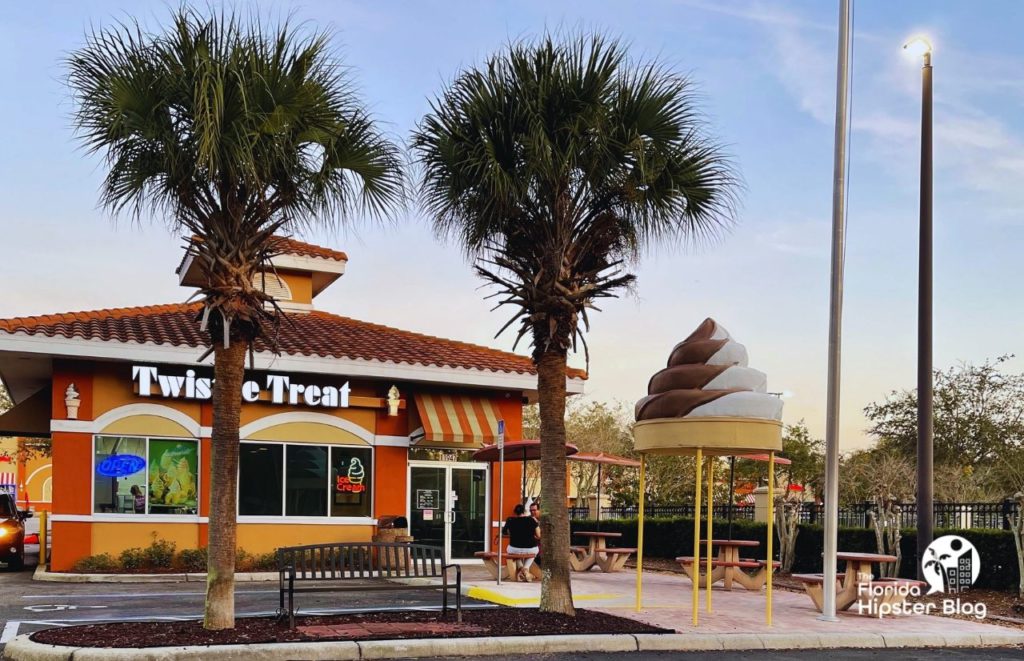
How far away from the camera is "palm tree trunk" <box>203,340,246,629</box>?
1156 centimetres

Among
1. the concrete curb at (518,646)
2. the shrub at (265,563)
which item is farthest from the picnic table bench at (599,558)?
the concrete curb at (518,646)

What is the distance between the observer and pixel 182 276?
26719 millimetres

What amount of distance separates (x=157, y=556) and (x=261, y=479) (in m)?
2.58

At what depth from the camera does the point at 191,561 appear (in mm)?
21719

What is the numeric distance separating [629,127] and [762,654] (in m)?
6.29

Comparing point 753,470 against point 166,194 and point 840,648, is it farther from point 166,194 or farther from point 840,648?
point 166,194

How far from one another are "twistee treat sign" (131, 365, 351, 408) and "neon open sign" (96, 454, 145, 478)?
130 centimetres

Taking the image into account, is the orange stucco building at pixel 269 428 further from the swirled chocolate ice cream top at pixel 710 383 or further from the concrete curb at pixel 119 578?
the swirled chocolate ice cream top at pixel 710 383

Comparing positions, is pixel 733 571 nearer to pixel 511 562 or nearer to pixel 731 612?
pixel 731 612

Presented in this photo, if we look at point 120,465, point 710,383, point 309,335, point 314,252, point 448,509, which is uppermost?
point 314,252

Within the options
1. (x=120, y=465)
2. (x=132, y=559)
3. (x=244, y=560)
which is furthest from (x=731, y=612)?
(x=120, y=465)

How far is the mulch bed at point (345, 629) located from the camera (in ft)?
36.3

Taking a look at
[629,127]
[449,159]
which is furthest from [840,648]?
[449,159]

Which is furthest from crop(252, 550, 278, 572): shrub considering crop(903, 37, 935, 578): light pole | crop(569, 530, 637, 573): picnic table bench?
crop(903, 37, 935, 578): light pole
